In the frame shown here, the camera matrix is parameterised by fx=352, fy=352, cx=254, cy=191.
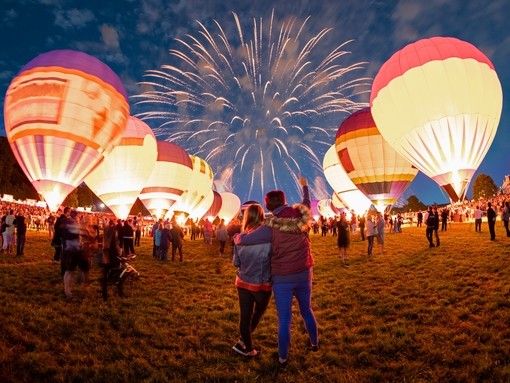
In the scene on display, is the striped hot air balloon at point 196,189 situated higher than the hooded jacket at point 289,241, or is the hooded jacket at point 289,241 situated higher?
the striped hot air balloon at point 196,189

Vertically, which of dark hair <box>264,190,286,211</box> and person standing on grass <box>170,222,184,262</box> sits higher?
dark hair <box>264,190,286,211</box>

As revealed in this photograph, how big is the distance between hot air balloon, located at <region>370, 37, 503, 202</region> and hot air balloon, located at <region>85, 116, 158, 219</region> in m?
19.3

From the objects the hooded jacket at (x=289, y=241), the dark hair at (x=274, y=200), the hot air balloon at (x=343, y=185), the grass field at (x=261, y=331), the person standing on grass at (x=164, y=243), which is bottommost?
the grass field at (x=261, y=331)

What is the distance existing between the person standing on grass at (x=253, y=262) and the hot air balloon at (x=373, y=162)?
27.4 metres

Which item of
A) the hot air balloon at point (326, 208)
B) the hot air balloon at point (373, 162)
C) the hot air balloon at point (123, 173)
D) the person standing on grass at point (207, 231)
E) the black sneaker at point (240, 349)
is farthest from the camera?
the hot air balloon at point (326, 208)

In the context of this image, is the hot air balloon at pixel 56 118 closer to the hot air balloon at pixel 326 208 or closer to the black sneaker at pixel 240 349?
the black sneaker at pixel 240 349

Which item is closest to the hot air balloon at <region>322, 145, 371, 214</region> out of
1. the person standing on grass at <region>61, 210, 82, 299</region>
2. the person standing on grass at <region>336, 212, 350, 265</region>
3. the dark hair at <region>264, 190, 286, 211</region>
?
the person standing on grass at <region>336, 212, 350, 265</region>

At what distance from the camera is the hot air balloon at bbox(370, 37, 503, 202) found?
21266 mm

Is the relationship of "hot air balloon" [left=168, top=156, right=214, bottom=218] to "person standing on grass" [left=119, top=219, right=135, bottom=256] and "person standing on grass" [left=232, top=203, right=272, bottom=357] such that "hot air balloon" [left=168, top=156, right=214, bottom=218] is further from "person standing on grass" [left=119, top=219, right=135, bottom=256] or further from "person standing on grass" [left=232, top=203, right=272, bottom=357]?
"person standing on grass" [left=232, top=203, right=272, bottom=357]

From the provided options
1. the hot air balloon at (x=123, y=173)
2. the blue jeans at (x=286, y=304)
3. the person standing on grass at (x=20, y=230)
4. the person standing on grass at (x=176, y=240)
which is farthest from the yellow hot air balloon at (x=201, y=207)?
the blue jeans at (x=286, y=304)

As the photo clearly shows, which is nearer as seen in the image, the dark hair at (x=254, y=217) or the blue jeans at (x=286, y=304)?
the blue jeans at (x=286, y=304)

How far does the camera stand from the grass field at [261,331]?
4.36 meters

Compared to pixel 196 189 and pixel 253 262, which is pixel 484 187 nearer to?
pixel 196 189

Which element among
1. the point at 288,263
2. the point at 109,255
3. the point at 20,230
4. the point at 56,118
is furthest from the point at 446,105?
the point at 20,230
